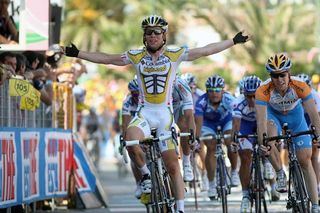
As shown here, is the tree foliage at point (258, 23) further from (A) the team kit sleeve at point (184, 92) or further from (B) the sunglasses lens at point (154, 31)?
(B) the sunglasses lens at point (154, 31)

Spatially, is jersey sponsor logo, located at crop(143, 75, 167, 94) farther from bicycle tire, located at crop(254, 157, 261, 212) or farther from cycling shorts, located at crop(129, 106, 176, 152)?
bicycle tire, located at crop(254, 157, 261, 212)

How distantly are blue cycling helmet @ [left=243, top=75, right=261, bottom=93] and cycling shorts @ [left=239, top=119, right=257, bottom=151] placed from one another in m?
0.72

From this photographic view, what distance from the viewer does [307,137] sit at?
13.3 meters

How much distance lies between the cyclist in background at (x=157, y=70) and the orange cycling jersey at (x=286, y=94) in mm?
646

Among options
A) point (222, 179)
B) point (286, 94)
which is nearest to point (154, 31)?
point (286, 94)

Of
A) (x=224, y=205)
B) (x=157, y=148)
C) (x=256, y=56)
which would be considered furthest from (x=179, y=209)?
(x=256, y=56)

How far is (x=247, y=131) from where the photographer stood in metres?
16.8

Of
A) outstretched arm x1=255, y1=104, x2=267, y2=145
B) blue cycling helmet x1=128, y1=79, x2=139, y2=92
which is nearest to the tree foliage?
blue cycling helmet x1=128, y1=79, x2=139, y2=92

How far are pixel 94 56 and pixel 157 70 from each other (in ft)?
2.36

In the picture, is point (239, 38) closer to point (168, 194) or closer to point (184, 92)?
point (168, 194)

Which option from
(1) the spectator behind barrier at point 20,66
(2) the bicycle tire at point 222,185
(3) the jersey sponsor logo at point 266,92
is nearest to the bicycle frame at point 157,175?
(3) the jersey sponsor logo at point 266,92

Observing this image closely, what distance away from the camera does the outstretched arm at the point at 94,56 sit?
12.8m

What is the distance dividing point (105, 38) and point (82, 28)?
365 centimetres

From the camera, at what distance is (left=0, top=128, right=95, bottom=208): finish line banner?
14.4m
